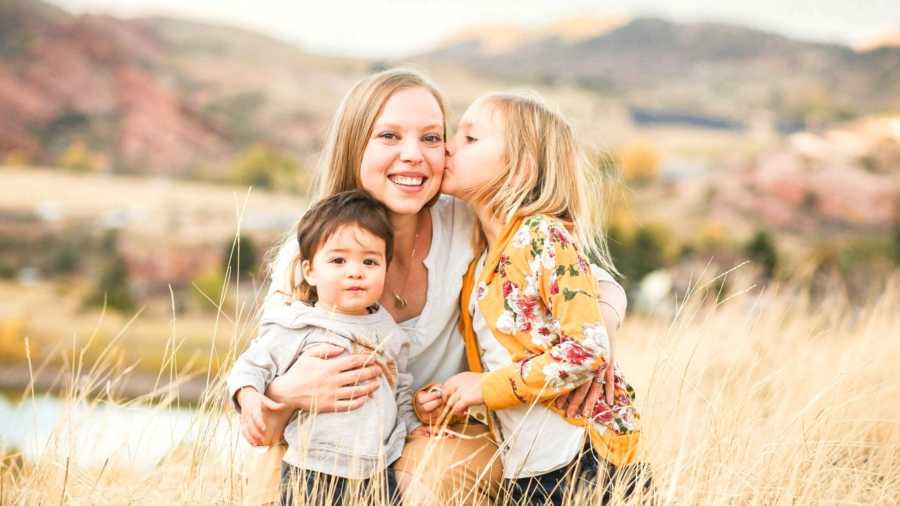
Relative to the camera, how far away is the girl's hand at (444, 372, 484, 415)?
2.45 metres

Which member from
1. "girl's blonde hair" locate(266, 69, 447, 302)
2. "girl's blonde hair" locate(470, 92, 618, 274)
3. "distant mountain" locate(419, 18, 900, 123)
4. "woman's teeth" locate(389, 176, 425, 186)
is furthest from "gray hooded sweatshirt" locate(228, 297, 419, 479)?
"distant mountain" locate(419, 18, 900, 123)

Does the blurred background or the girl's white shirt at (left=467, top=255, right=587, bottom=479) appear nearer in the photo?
the girl's white shirt at (left=467, top=255, right=587, bottom=479)

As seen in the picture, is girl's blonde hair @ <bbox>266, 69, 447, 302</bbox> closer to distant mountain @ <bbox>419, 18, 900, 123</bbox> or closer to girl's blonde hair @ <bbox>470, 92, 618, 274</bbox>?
girl's blonde hair @ <bbox>470, 92, 618, 274</bbox>

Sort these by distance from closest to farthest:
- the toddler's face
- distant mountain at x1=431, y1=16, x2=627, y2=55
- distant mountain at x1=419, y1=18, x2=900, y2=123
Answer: the toddler's face, distant mountain at x1=419, y1=18, x2=900, y2=123, distant mountain at x1=431, y1=16, x2=627, y2=55

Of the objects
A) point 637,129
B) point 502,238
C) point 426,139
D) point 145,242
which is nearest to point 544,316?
point 502,238

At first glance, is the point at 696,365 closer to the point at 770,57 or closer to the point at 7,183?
the point at 7,183

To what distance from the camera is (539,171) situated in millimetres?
2672

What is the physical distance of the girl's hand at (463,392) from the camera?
8.02ft

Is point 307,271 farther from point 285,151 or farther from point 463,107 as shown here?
point 285,151

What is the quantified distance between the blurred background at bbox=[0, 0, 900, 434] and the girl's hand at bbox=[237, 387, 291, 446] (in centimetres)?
132

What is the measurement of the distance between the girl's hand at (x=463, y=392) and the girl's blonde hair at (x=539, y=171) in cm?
51

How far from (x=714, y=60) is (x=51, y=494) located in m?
74.7

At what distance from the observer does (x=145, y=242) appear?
3428 centimetres

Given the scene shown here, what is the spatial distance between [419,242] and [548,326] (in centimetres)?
72
